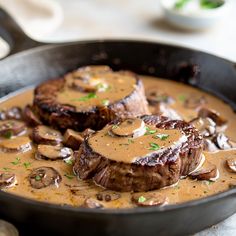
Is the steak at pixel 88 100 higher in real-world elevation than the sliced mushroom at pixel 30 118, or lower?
higher

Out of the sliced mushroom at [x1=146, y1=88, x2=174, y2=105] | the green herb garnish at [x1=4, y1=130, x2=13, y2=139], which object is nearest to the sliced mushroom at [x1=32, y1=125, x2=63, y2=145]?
the green herb garnish at [x1=4, y1=130, x2=13, y2=139]

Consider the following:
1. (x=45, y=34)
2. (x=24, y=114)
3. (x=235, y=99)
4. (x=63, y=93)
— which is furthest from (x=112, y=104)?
(x=45, y=34)

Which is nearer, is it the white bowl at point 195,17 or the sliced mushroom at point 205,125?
the sliced mushroom at point 205,125

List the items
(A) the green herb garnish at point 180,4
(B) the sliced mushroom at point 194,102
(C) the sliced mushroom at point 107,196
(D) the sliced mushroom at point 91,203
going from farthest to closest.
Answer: (A) the green herb garnish at point 180,4, (B) the sliced mushroom at point 194,102, (C) the sliced mushroom at point 107,196, (D) the sliced mushroom at point 91,203

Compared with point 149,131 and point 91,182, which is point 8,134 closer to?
point 91,182

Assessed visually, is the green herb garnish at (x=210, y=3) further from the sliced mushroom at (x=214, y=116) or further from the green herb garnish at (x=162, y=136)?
the green herb garnish at (x=162, y=136)

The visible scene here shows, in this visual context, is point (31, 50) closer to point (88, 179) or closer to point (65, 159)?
point (65, 159)

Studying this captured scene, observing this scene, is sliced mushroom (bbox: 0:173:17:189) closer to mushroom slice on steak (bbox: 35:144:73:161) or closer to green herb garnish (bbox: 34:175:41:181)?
green herb garnish (bbox: 34:175:41:181)

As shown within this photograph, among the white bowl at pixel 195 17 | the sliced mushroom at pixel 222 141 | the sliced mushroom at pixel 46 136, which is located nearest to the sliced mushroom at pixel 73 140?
the sliced mushroom at pixel 46 136

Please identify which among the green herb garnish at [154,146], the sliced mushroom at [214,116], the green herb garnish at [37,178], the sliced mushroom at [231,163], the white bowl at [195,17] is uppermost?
the green herb garnish at [154,146]
